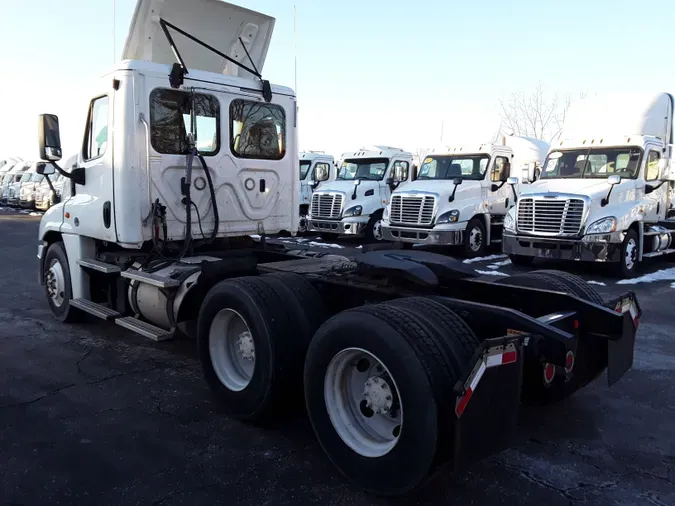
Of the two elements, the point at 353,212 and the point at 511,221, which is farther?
the point at 353,212

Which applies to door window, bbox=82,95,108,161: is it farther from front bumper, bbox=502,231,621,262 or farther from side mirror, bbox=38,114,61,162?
front bumper, bbox=502,231,621,262

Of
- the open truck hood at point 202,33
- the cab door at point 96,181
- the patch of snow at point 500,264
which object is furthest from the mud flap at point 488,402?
the patch of snow at point 500,264

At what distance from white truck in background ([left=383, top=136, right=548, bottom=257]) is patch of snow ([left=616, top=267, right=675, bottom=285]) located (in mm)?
3446

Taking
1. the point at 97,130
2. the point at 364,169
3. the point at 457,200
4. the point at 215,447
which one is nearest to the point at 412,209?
the point at 457,200

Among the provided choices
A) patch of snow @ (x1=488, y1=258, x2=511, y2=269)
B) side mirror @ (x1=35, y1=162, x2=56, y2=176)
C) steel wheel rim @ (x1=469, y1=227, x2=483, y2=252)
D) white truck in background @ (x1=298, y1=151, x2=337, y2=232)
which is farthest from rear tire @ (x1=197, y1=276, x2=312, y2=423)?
white truck in background @ (x1=298, y1=151, x2=337, y2=232)

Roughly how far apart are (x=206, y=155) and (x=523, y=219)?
25.0 ft

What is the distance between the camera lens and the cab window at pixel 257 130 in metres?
6.20

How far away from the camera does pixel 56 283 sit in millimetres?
6988

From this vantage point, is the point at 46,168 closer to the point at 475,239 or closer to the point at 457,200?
the point at 457,200

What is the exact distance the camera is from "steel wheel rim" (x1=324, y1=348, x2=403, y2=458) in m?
3.28

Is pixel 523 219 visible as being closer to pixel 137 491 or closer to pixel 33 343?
pixel 33 343

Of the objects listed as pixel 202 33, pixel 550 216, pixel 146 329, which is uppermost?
pixel 202 33

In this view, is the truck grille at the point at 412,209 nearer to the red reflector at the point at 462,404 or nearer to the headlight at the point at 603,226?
the headlight at the point at 603,226

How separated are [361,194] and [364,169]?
48.1 inches
